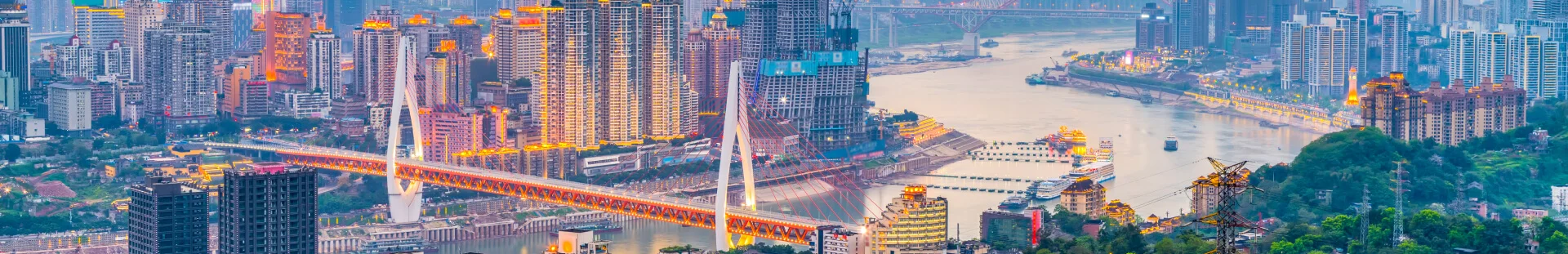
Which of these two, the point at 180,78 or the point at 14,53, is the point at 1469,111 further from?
the point at 14,53

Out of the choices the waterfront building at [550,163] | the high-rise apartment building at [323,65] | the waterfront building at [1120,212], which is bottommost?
the waterfront building at [1120,212]

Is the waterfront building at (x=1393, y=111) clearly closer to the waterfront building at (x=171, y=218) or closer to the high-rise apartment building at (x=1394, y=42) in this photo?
the high-rise apartment building at (x=1394, y=42)

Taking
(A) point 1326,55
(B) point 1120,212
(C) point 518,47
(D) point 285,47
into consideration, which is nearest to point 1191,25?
(A) point 1326,55

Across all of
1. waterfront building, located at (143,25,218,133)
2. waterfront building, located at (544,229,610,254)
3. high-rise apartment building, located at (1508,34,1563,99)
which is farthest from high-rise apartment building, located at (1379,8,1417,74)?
waterfront building, located at (544,229,610,254)

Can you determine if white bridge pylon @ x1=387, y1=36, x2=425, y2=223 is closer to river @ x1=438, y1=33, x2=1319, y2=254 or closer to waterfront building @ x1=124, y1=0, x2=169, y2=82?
river @ x1=438, y1=33, x2=1319, y2=254

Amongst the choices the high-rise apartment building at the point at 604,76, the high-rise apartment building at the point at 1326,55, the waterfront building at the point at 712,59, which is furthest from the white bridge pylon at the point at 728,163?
the high-rise apartment building at the point at 1326,55

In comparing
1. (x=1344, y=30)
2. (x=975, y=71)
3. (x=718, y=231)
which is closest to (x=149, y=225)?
(x=718, y=231)

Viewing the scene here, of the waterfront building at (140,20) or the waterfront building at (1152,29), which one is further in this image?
the waterfront building at (1152,29)
